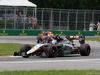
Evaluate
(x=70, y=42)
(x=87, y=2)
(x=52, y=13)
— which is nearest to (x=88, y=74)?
(x=70, y=42)

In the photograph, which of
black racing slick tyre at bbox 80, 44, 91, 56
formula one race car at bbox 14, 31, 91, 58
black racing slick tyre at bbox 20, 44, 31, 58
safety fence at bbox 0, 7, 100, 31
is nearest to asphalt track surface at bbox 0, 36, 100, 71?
black racing slick tyre at bbox 20, 44, 31, 58

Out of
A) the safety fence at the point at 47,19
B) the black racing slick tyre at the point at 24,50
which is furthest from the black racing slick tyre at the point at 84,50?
the safety fence at the point at 47,19

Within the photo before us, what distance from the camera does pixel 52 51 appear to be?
1673cm

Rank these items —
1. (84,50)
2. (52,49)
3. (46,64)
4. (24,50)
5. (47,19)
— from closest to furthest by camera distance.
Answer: (46,64) → (52,49) → (24,50) → (84,50) → (47,19)

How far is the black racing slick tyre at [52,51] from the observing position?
16547 mm

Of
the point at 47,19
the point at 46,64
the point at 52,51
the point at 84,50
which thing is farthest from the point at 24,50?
the point at 47,19

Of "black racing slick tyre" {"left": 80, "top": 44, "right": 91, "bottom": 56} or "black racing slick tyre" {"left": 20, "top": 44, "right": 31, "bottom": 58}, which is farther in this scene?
"black racing slick tyre" {"left": 80, "top": 44, "right": 91, "bottom": 56}

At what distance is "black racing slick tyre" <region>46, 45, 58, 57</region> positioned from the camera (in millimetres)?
16547

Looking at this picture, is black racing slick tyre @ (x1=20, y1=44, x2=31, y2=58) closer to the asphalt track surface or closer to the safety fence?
the asphalt track surface

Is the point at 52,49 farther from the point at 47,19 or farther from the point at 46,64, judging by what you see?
the point at 47,19

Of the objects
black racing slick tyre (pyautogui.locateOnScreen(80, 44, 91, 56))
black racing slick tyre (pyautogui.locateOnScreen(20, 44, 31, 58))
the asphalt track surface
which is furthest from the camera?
black racing slick tyre (pyautogui.locateOnScreen(80, 44, 91, 56))

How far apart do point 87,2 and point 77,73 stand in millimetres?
48086

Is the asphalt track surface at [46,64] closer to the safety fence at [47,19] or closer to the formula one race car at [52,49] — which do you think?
the formula one race car at [52,49]

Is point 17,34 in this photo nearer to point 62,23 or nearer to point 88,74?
point 62,23
